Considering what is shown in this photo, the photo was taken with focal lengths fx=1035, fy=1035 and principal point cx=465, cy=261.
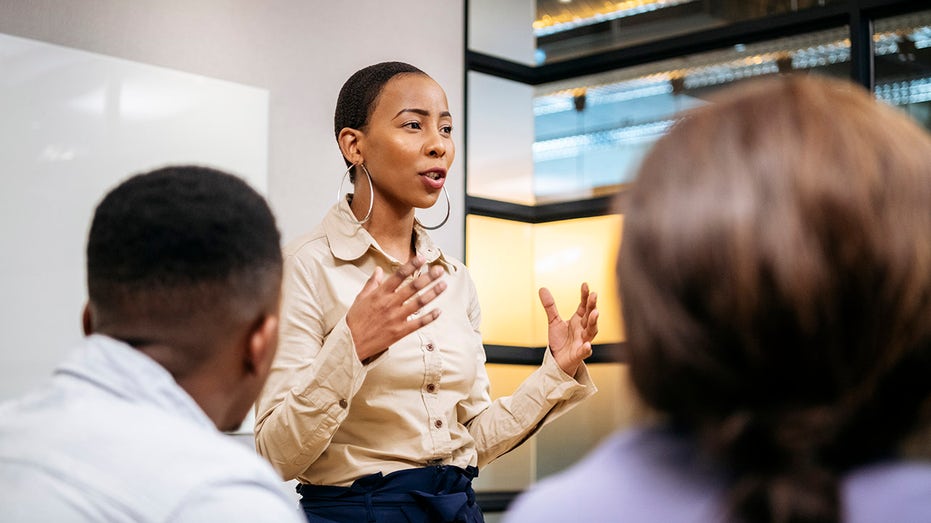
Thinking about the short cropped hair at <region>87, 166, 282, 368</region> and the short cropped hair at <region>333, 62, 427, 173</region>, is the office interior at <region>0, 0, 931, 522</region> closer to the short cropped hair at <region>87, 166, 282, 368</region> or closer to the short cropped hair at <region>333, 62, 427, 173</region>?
the short cropped hair at <region>333, 62, 427, 173</region>

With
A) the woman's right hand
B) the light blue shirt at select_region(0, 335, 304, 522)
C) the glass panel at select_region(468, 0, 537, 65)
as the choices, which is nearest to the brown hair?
the light blue shirt at select_region(0, 335, 304, 522)

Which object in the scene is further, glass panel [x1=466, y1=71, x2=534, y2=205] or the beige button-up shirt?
glass panel [x1=466, y1=71, x2=534, y2=205]

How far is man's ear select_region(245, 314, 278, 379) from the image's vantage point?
3.44ft

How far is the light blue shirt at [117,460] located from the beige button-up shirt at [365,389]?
0.80 metres

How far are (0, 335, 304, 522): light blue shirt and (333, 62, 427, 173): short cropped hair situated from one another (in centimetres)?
122

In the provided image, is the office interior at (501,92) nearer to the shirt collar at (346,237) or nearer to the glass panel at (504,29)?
the glass panel at (504,29)

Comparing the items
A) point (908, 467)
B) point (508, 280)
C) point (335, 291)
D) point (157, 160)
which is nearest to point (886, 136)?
point (908, 467)

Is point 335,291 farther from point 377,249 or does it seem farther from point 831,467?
point 831,467

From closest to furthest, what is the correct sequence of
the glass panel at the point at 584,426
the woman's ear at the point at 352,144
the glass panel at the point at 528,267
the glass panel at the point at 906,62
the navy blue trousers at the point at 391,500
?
1. the navy blue trousers at the point at 391,500
2. the woman's ear at the point at 352,144
3. the glass panel at the point at 906,62
4. the glass panel at the point at 584,426
5. the glass panel at the point at 528,267

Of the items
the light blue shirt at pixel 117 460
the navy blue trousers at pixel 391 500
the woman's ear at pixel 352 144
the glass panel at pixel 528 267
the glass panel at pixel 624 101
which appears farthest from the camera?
the glass panel at pixel 528 267

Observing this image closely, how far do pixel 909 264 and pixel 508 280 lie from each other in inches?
154

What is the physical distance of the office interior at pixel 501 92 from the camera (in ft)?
9.66

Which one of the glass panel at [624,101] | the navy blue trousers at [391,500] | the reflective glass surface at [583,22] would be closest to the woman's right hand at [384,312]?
the navy blue trousers at [391,500]

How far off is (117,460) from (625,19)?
388 centimetres
